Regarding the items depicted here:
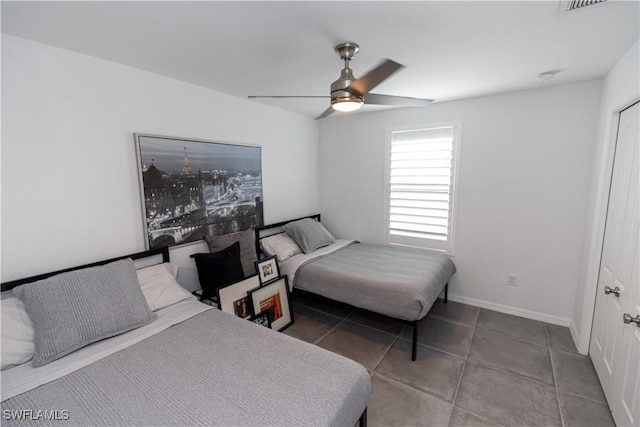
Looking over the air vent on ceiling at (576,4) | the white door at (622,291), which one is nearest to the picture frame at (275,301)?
the white door at (622,291)

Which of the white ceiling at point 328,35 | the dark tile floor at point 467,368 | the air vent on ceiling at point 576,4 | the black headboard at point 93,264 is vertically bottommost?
the dark tile floor at point 467,368

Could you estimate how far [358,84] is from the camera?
68.3 inches

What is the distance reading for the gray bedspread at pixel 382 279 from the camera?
94.6 inches

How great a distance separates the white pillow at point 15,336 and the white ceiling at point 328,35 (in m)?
1.58

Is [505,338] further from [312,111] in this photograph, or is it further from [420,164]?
[312,111]

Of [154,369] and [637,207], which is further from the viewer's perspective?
[637,207]

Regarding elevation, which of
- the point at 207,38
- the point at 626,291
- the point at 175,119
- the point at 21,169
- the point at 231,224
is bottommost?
the point at 626,291

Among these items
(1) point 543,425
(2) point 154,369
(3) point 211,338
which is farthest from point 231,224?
(1) point 543,425

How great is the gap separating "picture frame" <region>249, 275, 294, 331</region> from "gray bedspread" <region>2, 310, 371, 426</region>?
36.7 inches

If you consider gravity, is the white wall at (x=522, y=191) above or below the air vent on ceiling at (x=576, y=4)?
below

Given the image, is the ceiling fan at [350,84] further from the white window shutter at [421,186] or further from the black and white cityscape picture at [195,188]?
the white window shutter at [421,186]

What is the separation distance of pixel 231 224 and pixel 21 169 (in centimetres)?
162

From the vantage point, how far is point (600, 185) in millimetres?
2248

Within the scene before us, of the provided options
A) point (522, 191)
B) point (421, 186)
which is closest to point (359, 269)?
point (421, 186)
